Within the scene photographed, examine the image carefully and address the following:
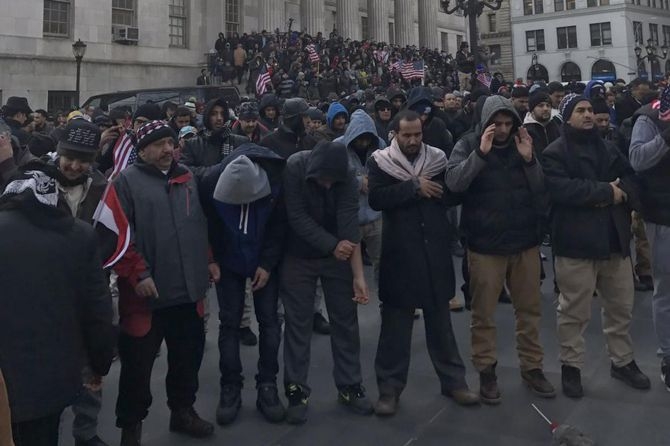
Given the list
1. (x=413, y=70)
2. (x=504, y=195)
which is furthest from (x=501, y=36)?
(x=504, y=195)

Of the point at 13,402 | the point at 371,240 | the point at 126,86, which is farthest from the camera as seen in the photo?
the point at 126,86

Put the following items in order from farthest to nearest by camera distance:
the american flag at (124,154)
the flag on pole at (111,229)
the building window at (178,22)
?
the building window at (178,22), the american flag at (124,154), the flag on pole at (111,229)

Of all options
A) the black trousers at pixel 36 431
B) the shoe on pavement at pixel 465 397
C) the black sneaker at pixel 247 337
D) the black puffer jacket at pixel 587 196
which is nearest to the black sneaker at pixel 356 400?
the shoe on pavement at pixel 465 397

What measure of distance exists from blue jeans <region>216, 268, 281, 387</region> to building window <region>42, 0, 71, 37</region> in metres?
25.5

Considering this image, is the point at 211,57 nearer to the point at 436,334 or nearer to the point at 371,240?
the point at 371,240

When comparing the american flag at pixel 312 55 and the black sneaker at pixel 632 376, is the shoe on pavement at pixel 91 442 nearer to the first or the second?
the black sneaker at pixel 632 376

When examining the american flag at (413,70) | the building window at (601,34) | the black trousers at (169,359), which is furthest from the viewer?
the building window at (601,34)

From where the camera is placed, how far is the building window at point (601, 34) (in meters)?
67.4

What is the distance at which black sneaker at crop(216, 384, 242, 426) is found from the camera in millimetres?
4660

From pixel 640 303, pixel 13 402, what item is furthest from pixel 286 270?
pixel 640 303

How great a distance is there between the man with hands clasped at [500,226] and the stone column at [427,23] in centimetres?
4450

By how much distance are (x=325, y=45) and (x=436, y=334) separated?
26.5m

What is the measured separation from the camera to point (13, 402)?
2865mm

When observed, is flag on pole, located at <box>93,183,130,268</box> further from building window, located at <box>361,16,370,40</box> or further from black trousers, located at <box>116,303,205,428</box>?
building window, located at <box>361,16,370,40</box>
